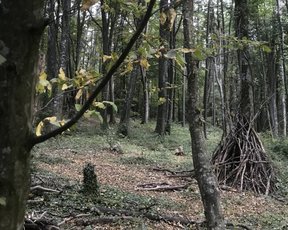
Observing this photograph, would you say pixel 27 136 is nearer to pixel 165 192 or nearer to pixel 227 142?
pixel 165 192

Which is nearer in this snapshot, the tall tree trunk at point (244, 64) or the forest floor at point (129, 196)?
the forest floor at point (129, 196)

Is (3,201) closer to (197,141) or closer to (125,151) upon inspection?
(197,141)

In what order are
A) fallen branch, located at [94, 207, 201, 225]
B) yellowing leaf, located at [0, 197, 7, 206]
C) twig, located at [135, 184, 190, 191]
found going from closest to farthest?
1. yellowing leaf, located at [0, 197, 7, 206]
2. fallen branch, located at [94, 207, 201, 225]
3. twig, located at [135, 184, 190, 191]

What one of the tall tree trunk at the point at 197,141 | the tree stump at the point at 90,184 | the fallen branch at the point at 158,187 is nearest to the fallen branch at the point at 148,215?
the tree stump at the point at 90,184

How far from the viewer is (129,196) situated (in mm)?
7504

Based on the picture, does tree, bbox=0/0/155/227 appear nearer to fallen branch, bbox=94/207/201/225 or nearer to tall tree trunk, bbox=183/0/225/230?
tall tree trunk, bbox=183/0/225/230

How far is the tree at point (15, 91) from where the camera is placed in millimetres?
1143

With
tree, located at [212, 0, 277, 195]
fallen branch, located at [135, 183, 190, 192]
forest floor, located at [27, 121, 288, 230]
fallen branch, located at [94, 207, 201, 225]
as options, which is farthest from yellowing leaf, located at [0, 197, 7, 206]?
tree, located at [212, 0, 277, 195]

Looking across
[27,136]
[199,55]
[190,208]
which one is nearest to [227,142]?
[190,208]

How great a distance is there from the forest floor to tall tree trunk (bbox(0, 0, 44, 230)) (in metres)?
3.44

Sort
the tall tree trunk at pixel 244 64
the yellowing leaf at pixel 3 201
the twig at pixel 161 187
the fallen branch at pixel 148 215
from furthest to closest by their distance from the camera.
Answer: the tall tree trunk at pixel 244 64
the twig at pixel 161 187
the fallen branch at pixel 148 215
the yellowing leaf at pixel 3 201

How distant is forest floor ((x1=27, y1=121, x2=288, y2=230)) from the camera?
577 cm

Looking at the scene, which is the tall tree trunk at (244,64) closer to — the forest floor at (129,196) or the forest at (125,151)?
the forest at (125,151)

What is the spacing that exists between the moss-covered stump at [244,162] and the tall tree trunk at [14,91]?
8.65 meters
